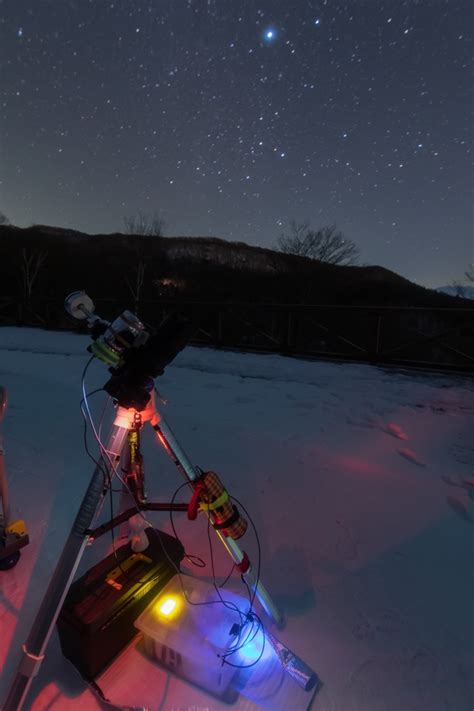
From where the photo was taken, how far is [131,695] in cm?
133

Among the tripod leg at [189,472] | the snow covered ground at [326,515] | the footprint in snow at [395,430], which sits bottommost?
the snow covered ground at [326,515]

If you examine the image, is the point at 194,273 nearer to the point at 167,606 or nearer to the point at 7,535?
the point at 7,535

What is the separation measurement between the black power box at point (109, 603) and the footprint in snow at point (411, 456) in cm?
236

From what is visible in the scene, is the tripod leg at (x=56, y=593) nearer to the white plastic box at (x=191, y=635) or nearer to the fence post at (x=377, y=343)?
the white plastic box at (x=191, y=635)

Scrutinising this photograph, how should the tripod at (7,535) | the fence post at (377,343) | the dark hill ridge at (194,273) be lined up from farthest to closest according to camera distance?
the dark hill ridge at (194,273), the fence post at (377,343), the tripod at (7,535)

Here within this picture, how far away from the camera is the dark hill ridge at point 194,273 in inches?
990

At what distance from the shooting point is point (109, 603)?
4.48 ft

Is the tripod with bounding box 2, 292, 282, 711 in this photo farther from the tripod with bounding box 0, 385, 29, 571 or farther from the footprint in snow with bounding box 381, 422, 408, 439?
the footprint in snow with bounding box 381, 422, 408, 439

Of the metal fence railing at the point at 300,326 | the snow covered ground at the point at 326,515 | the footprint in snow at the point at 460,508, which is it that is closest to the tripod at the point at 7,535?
the snow covered ground at the point at 326,515

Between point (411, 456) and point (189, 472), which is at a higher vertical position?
point (189, 472)

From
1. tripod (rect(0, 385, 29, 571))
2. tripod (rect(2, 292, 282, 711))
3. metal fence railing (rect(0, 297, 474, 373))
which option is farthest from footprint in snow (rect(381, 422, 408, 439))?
tripod (rect(0, 385, 29, 571))

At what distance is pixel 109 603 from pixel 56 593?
0.95 feet

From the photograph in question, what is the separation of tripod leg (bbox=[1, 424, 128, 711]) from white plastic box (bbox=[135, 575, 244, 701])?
394mm

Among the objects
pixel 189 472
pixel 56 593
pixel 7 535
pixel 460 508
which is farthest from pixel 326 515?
pixel 7 535
